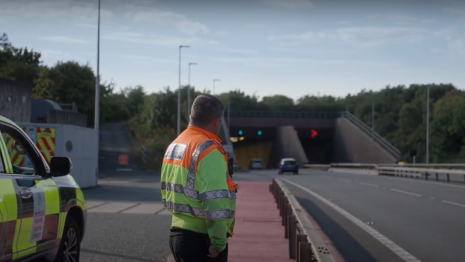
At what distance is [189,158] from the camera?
504 centimetres

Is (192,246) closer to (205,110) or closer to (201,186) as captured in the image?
(201,186)

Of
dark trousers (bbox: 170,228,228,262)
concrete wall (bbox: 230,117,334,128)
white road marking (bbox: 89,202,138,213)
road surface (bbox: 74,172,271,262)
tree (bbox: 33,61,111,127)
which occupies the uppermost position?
tree (bbox: 33,61,111,127)

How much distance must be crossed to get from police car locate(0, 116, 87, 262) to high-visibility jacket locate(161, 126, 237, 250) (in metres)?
1.77

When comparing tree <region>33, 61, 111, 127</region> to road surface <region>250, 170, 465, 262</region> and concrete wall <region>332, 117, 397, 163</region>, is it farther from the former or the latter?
road surface <region>250, 170, 465, 262</region>

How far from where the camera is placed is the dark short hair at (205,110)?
5.27 m

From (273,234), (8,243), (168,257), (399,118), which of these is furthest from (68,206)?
(399,118)

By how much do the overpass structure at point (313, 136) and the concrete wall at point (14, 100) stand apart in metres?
44.0

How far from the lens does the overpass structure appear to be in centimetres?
7456

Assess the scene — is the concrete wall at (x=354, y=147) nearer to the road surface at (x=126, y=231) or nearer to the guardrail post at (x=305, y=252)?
the road surface at (x=126, y=231)

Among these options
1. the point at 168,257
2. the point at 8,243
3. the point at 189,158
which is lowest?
the point at 168,257

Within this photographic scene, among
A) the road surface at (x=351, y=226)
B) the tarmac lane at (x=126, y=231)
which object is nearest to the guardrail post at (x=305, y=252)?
the road surface at (x=351, y=226)

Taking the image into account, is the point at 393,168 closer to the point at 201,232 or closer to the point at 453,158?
the point at 453,158

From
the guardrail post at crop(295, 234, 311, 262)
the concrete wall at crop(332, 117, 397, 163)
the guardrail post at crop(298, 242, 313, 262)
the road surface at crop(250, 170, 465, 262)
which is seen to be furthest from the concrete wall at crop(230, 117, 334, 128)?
the guardrail post at crop(298, 242, 313, 262)

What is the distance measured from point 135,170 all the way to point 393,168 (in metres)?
18.5
